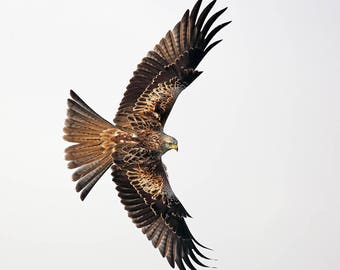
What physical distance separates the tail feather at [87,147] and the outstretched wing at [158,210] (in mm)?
365

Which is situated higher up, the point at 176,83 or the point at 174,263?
A: the point at 176,83

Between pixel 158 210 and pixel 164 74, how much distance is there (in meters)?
2.26

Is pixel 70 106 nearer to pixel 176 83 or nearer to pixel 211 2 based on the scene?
pixel 176 83

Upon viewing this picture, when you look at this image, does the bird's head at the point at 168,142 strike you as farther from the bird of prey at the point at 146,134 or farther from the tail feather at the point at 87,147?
the tail feather at the point at 87,147

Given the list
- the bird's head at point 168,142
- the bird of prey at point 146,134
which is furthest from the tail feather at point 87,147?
the bird's head at point 168,142

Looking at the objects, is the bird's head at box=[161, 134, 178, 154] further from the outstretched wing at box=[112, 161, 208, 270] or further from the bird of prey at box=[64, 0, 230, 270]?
the outstretched wing at box=[112, 161, 208, 270]

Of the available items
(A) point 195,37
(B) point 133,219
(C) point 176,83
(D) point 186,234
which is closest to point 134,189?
(B) point 133,219

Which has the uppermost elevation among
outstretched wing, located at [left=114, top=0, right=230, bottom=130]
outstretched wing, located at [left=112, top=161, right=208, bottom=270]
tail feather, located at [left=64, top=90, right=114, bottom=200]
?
outstretched wing, located at [left=114, top=0, right=230, bottom=130]

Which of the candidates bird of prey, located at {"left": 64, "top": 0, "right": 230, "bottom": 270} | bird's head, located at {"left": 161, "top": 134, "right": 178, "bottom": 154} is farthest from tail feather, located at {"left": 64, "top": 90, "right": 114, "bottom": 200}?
bird's head, located at {"left": 161, "top": 134, "right": 178, "bottom": 154}

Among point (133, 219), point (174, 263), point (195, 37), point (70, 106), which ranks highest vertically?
point (195, 37)

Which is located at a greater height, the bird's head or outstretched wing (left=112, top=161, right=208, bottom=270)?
the bird's head

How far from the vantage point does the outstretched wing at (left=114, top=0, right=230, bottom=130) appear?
9266 millimetres

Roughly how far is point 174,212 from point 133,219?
70 centimetres

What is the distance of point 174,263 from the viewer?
9.69 m
